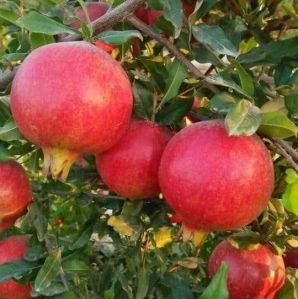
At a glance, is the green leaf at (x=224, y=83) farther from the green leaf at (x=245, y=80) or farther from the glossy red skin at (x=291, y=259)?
the glossy red skin at (x=291, y=259)

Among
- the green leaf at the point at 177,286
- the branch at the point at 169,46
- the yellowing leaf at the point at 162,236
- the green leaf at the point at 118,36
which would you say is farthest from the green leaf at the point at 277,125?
the yellowing leaf at the point at 162,236

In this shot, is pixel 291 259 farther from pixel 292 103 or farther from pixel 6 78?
pixel 6 78

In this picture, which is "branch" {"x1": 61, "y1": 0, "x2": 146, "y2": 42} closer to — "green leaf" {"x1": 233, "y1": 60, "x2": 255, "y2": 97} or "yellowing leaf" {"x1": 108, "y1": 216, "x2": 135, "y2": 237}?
"green leaf" {"x1": 233, "y1": 60, "x2": 255, "y2": 97}

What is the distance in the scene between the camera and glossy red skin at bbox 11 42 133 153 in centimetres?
100

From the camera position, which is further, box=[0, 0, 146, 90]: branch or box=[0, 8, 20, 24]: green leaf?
box=[0, 8, 20, 24]: green leaf

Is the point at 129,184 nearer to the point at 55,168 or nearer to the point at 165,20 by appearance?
the point at 55,168

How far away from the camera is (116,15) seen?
1135mm

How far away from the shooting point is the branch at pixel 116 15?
3.69ft

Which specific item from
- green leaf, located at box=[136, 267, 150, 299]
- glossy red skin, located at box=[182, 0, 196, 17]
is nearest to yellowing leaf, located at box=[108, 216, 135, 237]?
green leaf, located at box=[136, 267, 150, 299]

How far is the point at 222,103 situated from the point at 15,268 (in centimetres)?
68

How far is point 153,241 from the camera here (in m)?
1.49

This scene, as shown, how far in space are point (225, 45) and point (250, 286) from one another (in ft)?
1.70

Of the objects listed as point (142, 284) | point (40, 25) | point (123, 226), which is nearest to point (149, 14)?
point (40, 25)

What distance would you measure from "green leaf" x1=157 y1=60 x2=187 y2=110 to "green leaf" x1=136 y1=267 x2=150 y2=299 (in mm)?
405
